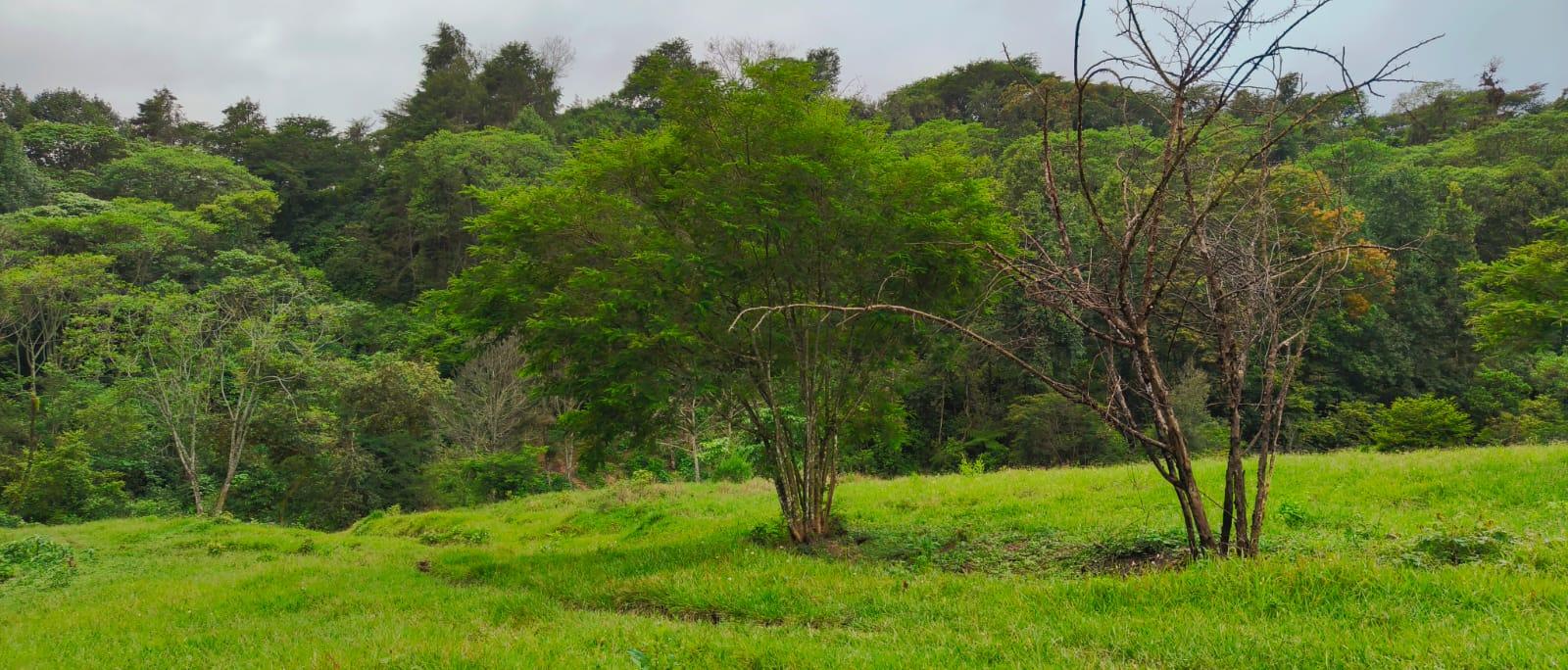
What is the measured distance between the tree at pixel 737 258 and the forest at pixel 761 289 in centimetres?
5

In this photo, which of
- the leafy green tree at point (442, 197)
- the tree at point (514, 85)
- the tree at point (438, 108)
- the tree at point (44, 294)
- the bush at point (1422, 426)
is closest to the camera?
the bush at point (1422, 426)

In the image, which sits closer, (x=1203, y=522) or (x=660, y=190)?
(x=1203, y=522)

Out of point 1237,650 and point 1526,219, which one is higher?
point 1526,219

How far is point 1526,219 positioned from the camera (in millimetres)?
38125

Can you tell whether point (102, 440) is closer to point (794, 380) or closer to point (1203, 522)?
point (794, 380)

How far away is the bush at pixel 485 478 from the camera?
88.4 ft

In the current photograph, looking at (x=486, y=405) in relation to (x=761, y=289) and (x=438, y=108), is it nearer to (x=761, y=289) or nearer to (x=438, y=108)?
(x=761, y=289)

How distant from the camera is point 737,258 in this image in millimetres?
9492

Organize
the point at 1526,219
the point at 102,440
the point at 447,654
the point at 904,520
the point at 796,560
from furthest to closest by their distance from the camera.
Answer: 1. the point at 1526,219
2. the point at 102,440
3. the point at 904,520
4. the point at 796,560
5. the point at 447,654

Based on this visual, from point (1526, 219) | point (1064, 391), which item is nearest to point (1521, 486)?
point (1064, 391)

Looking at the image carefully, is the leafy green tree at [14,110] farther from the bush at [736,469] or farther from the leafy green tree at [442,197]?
the bush at [736,469]

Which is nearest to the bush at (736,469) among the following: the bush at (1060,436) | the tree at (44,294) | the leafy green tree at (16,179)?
the bush at (1060,436)

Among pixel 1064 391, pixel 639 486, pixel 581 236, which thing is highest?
pixel 581 236

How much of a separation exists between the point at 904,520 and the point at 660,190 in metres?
5.77
